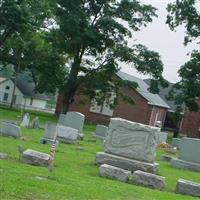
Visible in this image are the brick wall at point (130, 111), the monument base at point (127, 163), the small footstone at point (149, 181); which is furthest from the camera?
the brick wall at point (130, 111)

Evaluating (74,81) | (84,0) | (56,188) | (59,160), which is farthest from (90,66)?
(56,188)

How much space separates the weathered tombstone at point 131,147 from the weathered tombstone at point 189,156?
4.39 m

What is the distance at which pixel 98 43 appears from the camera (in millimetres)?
48062

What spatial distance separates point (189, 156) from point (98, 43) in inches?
1090

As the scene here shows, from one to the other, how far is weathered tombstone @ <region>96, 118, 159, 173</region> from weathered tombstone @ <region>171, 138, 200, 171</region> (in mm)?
4388

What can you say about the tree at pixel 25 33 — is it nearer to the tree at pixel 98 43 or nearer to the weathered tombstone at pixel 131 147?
the tree at pixel 98 43

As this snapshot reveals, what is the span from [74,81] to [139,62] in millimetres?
5609

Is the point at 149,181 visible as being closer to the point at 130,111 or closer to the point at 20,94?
the point at 130,111

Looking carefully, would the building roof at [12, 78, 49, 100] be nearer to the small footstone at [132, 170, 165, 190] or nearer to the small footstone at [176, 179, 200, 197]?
the small footstone at [132, 170, 165, 190]

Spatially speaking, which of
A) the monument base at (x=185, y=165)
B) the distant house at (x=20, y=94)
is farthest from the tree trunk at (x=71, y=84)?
the distant house at (x=20, y=94)

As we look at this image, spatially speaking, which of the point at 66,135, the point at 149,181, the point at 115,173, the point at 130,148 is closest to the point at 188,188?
the point at 149,181

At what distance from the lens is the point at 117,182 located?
13.2m

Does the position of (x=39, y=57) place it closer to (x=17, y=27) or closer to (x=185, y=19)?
(x=17, y=27)

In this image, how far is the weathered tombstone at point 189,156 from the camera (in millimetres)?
21047
